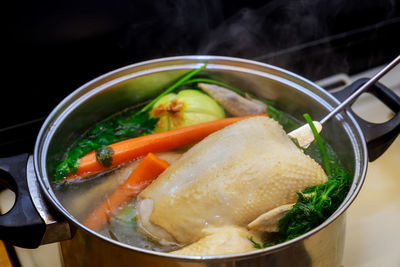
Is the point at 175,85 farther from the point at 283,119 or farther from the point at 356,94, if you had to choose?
the point at 356,94

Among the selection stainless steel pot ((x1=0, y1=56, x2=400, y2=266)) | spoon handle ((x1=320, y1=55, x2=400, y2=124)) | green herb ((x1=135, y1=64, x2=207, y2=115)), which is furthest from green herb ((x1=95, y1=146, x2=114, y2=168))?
spoon handle ((x1=320, y1=55, x2=400, y2=124))

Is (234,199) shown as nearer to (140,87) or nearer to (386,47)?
(140,87)

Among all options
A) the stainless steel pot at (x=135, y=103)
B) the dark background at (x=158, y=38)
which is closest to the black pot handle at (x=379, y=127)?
the stainless steel pot at (x=135, y=103)

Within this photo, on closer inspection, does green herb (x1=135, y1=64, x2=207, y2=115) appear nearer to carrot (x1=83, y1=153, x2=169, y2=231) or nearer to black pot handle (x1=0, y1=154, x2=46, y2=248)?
carrot (x1=83, y1=153, x2=169, y2=231)

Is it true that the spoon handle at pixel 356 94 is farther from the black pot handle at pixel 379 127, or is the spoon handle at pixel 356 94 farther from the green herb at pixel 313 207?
the green herb at pixel 313 207

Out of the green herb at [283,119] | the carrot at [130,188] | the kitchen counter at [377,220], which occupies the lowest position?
the kitchen counter at [377,220]

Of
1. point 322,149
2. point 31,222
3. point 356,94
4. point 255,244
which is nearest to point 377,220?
point 322,149
